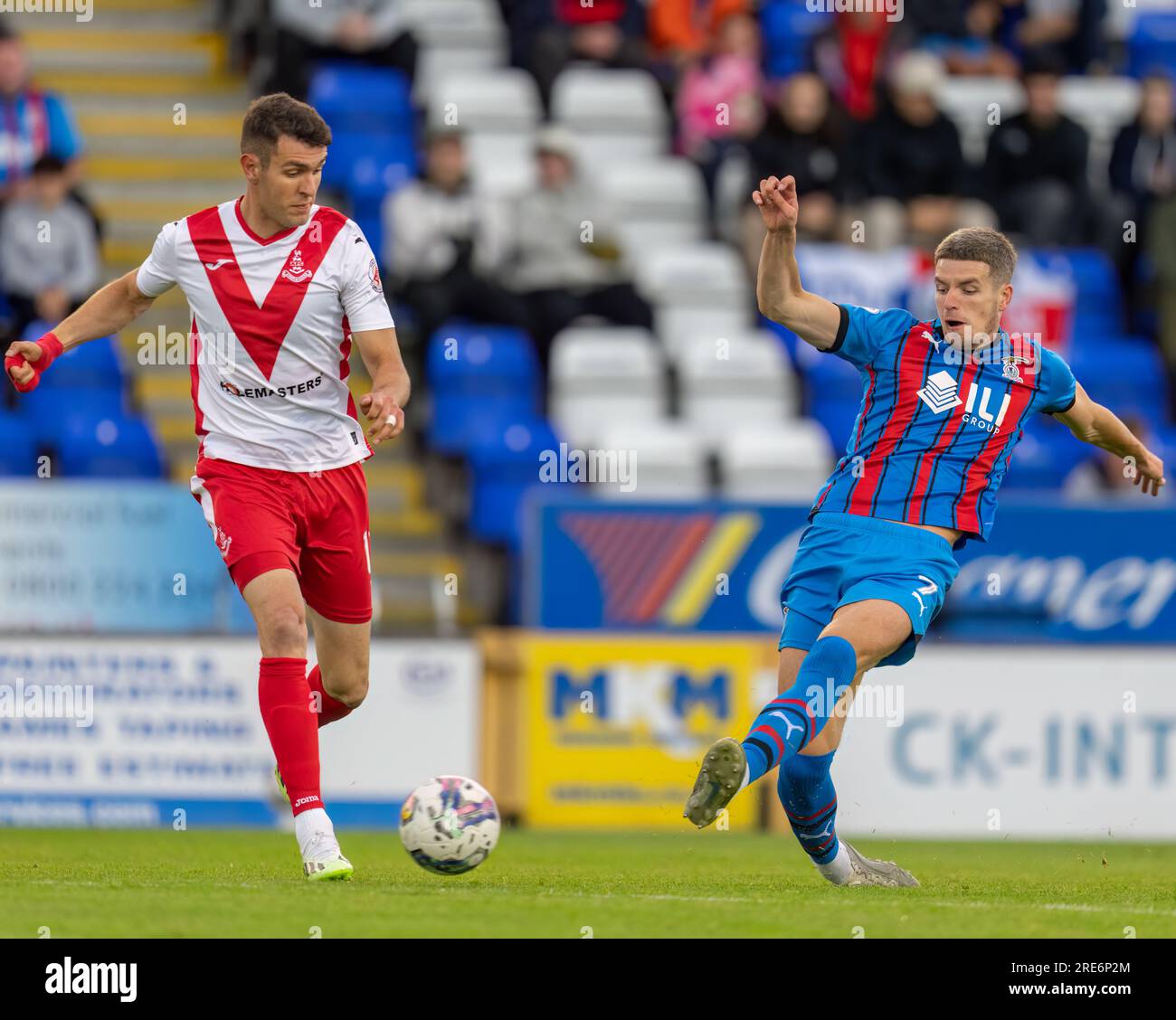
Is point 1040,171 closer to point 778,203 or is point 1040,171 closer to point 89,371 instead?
point 89,371

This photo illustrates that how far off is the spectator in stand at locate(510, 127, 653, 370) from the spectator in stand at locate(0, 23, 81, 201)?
10.5 ft

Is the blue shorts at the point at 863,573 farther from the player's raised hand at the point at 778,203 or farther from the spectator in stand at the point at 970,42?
the spectator in stand at the point at 970,42

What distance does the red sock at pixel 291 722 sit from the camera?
25.3ft

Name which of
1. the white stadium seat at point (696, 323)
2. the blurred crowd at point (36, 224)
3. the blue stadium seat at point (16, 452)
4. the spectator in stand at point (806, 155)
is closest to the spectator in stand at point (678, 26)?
the spectator in stand at point (806, 155)

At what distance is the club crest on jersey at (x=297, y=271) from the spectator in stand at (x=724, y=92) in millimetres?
10039

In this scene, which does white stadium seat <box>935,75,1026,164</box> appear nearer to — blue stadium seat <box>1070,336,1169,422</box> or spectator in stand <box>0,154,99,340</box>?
blue stadium seat <box>1070,336,1169,422</box>

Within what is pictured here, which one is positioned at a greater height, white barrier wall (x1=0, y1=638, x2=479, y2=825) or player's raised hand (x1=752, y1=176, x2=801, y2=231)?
player's raised hand (x1=752, y1=176, x2=801, y2=231)

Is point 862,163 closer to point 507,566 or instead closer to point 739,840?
point 507,566

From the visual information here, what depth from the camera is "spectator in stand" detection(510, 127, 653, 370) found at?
52.9 feet

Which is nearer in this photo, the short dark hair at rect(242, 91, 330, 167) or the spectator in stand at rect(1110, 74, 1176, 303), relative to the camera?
the short dark hair at rect(242, 91, 330, 167)

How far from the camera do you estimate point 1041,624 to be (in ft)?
48.9

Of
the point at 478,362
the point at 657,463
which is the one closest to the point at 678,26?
the point at 478,362

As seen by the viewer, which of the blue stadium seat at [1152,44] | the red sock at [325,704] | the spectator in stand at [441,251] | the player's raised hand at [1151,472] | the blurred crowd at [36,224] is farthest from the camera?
the blue stadium seat at [1152,44]

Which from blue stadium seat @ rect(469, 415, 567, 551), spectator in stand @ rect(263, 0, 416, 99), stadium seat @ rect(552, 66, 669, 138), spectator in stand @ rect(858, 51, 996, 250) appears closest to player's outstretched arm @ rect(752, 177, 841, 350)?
blue stadium seat @ rect(469, 415, 567, 551)
